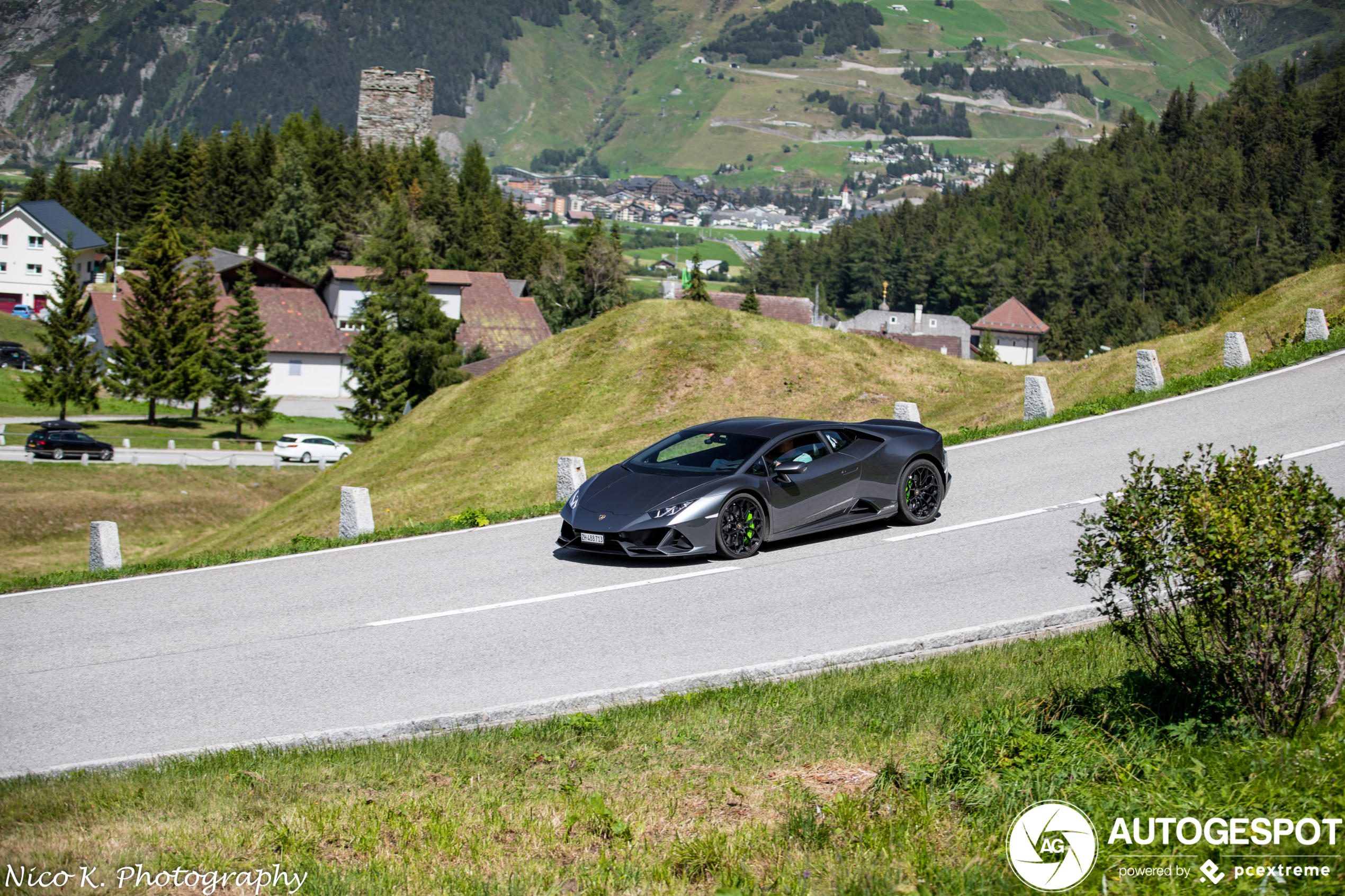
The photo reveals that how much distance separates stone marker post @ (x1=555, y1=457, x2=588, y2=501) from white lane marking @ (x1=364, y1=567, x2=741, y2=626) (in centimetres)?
471

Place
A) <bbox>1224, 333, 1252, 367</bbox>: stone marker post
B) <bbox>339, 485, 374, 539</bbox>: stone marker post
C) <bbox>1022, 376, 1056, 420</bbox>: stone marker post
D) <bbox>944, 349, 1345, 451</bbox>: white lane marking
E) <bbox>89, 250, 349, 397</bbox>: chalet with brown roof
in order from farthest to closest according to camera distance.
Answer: <bbox>89, 250, 349, 397</bbox>: chalet with brown roof
<bbox>1224, 333, 1252, 367</bbox>: stone marker post
<bbox>1022, 376, 1056, 420</bbox>: stone marker post
<bbox>944, 349, 1345, 451</bbox>: white lane marking
<bbox>339, 485, 374, 539</bbox>: stone marker post

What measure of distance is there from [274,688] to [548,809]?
3650 millimetres

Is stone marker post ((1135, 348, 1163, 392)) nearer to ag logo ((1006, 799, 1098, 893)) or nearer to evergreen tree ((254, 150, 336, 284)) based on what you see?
ag logo ((1006, 799, 1098, 893))

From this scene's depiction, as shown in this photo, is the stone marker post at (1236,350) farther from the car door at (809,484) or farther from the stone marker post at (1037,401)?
the car door at (809,484)

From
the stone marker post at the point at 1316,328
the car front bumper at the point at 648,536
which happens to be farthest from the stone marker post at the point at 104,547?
the stone marker post at the point at 1316,328

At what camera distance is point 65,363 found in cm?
5906

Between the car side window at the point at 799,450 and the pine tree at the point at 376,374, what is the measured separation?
4955cm

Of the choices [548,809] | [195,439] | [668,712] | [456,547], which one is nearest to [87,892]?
[548,809]

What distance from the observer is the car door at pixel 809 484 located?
1173cm

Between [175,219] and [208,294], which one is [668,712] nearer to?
[208,294]

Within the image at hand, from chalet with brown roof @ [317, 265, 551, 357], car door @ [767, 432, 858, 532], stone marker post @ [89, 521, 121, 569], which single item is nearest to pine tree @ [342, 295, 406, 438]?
chalet with brown roof @ [317, 265, 551, 357]

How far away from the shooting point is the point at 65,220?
4240 inches

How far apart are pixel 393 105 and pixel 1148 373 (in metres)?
162

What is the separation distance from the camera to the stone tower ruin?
533ft
